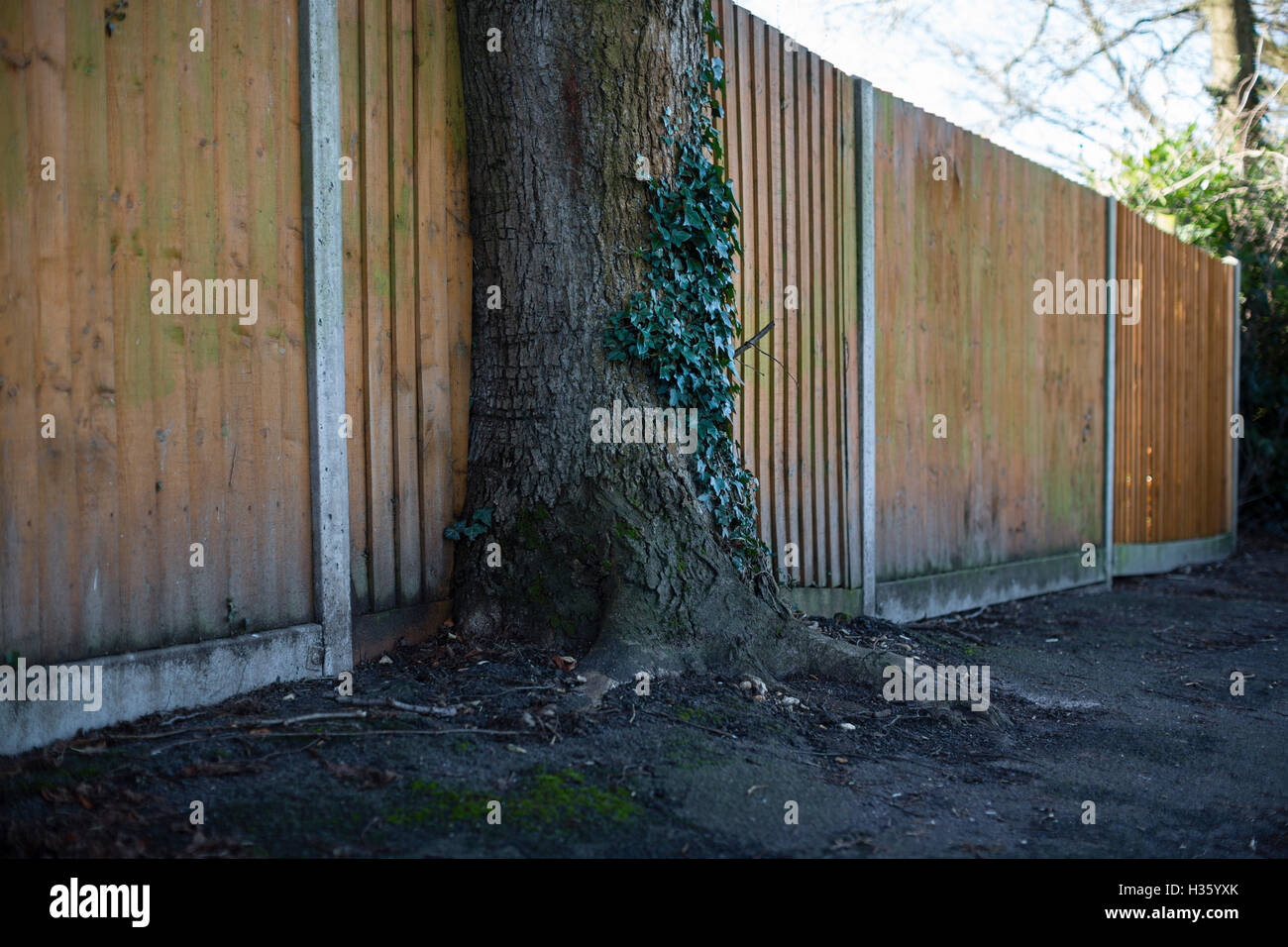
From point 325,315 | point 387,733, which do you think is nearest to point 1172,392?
point 325,315

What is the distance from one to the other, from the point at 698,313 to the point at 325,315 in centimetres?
143

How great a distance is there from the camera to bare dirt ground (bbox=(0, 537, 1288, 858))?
2656 millimetres

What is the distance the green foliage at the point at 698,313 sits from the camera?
4160 millimetres

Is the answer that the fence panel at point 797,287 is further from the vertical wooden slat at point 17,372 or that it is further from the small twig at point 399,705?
the vertical wooden slat at point 17,372

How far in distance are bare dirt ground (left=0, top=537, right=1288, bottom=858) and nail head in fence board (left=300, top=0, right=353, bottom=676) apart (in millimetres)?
339

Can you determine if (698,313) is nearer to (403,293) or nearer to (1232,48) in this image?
(403,293)

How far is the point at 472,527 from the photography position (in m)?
4.21

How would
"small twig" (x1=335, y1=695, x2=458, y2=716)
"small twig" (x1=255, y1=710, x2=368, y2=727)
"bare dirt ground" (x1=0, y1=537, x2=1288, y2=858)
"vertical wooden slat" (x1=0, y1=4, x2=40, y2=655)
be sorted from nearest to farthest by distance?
"bare dirt ground" (x1=0, y1=537, x2=1288, y2=858) < "vertical wooden slat" (x1=0, y1=4, x2=40, y2=655) < "small twig" (x1=255, y1=710, x2=368, y2=727) < "small twig" (x1=335, y1=695, x2=458, y2=716)

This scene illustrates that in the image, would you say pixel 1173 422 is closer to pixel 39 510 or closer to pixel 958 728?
pixel 958 728

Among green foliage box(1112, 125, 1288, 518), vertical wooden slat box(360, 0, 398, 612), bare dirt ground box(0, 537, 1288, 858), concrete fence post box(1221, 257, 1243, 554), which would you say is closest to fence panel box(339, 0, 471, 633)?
vertical wooden slat box(360, 0, 398, 612)

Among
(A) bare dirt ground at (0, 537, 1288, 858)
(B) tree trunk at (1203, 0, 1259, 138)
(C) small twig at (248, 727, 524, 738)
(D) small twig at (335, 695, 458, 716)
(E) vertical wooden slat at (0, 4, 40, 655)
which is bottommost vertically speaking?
(A) bare dirt ground at (0, 537, 1288, 858)

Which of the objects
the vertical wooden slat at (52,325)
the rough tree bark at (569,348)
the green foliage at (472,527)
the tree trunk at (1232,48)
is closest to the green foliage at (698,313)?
the rough tree bark at (569,348)

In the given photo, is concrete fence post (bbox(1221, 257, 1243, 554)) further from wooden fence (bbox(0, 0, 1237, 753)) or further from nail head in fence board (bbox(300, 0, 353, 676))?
nail head in fence board (bbox(300, 0, 353, 676))
